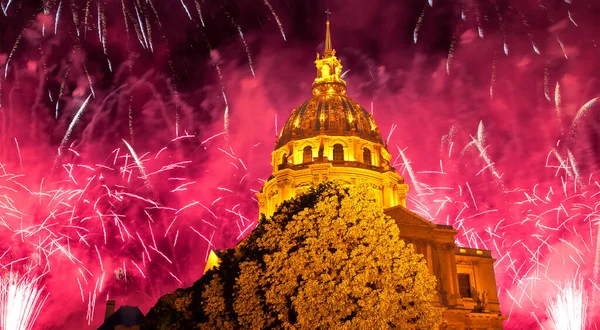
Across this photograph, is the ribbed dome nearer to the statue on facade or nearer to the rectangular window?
the rectangular window

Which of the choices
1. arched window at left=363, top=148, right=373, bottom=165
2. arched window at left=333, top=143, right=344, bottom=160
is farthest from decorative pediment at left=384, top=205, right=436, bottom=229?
arched window at left=363, top=148, right=373, bottom=165

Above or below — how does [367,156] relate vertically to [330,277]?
above

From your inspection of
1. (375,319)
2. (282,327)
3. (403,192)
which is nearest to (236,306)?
(282,327)

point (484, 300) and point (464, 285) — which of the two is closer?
point (484, 300)

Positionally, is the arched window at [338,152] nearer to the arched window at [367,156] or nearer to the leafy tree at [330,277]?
the arched window at [367,156]

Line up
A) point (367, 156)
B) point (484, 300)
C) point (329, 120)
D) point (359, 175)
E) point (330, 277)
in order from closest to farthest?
point (330, 277)
point (484, 300)
point (359, 175)
point (367, 156)
point (329, 120)

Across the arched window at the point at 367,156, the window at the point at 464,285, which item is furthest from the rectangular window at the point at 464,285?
the arched window at the point at 367,156

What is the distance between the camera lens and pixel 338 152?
204 feet

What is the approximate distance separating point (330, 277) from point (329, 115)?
4419 centimetres

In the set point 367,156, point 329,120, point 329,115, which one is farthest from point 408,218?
point 329,115

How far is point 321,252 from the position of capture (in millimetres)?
22594

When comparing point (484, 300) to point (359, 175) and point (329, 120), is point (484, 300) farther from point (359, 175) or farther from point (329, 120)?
point (329, 120)

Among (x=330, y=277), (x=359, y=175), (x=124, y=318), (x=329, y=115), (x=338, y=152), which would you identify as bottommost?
(x=124, y=318)

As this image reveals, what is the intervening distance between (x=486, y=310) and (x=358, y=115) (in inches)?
1079
